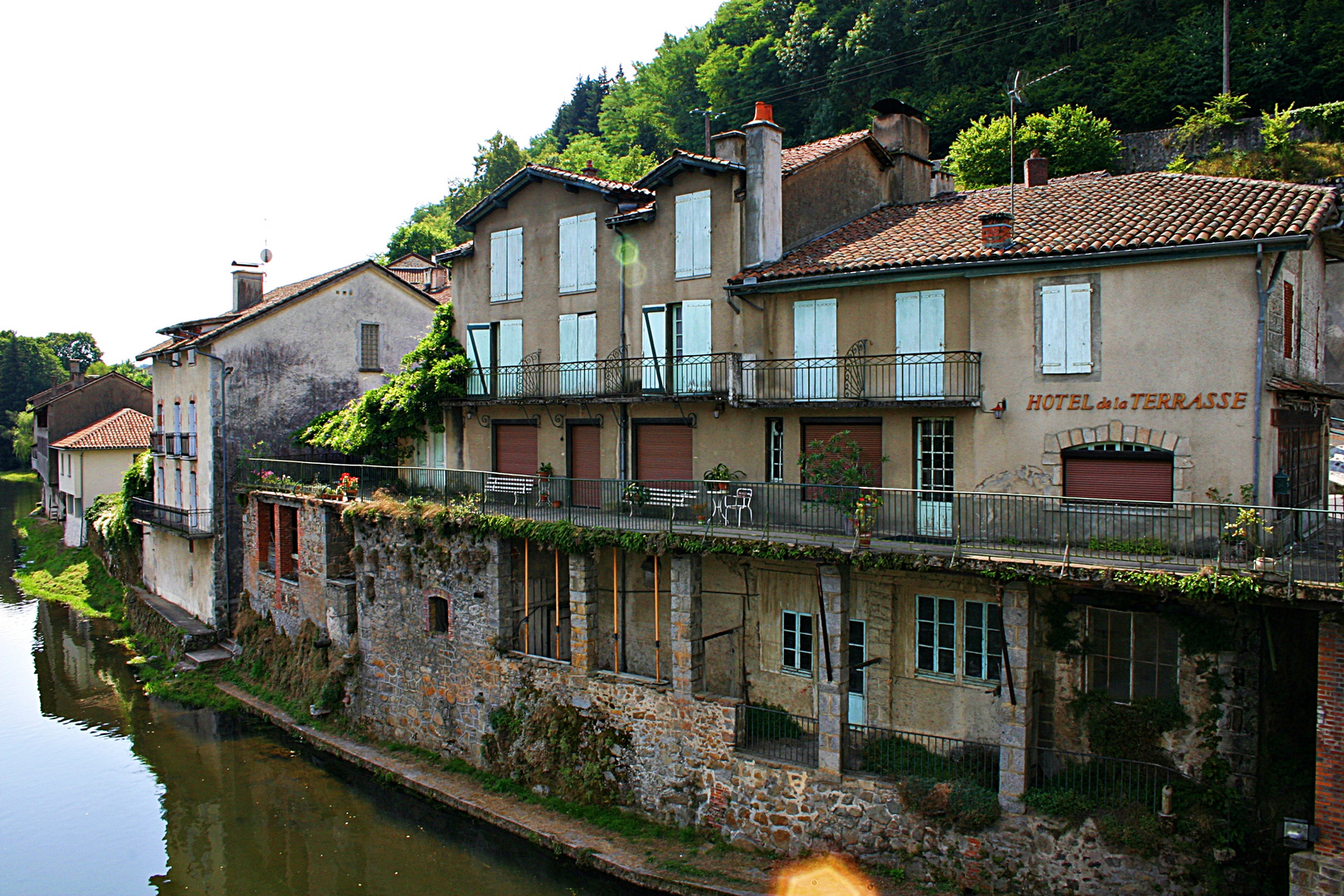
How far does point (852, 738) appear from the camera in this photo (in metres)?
16.6

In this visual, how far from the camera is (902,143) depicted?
23.3m

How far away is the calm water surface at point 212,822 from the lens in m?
17.3

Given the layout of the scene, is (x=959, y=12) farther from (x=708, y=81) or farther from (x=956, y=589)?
(x=956, y=589)

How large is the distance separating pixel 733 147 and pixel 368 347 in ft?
56.7

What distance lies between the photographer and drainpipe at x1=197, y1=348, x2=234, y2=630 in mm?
28719

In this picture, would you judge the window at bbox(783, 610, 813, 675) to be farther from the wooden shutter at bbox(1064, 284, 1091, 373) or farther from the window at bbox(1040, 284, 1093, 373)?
the wooden shutter at bbox(1064, 284, 1091, 373)

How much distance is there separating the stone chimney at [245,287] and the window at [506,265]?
15.3 meters

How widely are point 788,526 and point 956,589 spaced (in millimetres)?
3265

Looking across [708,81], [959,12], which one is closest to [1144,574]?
[959,12]

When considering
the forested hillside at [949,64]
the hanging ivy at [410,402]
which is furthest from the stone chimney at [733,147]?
the forested hillside at [949,64]

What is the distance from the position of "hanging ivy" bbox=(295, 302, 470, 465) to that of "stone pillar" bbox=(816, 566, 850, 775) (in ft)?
44.2

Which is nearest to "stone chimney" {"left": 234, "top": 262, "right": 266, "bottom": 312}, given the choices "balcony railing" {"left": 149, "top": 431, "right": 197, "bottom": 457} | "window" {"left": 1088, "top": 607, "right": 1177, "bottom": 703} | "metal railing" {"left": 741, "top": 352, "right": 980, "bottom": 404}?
"balcony railing" {"left": 149, "top": 431, "right": 197, "bottom": 457}

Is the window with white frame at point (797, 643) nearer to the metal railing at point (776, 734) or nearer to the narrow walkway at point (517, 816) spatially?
the metal railing at point (776, 734)

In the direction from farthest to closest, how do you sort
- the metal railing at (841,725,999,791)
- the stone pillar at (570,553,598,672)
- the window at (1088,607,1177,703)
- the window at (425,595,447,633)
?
the window at (425,595,447,633), the stone pillar at (570,553,598,672), the metal railing at (841,725,999,791), the window at (1088,607,1177,703)
